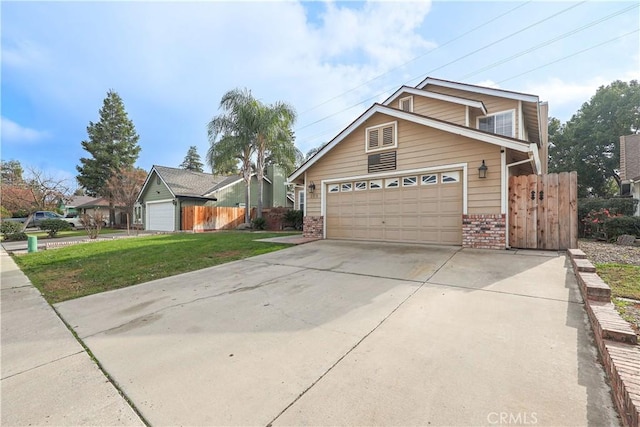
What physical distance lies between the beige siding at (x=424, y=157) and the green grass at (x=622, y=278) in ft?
8.44

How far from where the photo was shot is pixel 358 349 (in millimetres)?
2570

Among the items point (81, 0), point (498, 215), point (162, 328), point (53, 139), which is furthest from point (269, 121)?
point (53, 139)

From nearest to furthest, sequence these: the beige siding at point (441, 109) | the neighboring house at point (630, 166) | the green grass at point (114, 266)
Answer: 1. the green grass at point (114, 266)
2. the beige siding at point (441, 109)
3. the neighboring house at point (630, 166)

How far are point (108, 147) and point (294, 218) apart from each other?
2731 cm

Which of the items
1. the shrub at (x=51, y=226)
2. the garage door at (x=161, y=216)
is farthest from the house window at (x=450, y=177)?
the shrub at (x=51, y=226)

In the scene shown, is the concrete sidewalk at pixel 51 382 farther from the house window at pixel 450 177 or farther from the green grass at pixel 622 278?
the house window at pixel 450 177

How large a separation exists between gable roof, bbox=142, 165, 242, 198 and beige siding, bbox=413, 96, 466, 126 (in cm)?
1653

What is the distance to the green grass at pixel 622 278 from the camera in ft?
12.7

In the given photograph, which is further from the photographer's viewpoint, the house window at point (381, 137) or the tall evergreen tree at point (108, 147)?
the tall evergreen tree at point (108, 147)

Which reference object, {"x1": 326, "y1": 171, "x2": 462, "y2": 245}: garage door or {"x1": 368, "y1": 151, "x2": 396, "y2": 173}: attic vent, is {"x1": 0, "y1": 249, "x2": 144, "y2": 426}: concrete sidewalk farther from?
{"x1": 368, "y1": 151, "x2": 396, "y2": 173}: attic vent

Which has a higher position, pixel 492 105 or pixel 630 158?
pixel 492 105

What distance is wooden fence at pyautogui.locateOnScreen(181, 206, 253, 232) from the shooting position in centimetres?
2002

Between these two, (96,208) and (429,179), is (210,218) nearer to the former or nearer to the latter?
(429,179)

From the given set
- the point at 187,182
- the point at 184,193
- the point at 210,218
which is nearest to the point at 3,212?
the point at 187,182
